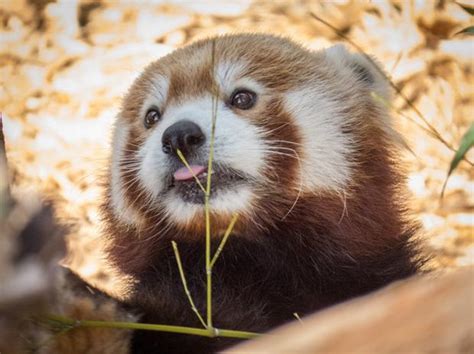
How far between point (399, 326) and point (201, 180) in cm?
142

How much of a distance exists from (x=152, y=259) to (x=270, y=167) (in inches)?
22.9

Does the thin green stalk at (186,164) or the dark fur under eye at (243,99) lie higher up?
the dark fur under eye at (243,99)

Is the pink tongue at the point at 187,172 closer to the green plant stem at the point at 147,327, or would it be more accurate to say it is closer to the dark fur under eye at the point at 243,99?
the dark fur under eye at the point at 243,99

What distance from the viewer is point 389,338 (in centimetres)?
131

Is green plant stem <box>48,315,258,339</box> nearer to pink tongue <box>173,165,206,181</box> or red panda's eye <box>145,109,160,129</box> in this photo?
pink tongue <box>173,165,206,181</box>

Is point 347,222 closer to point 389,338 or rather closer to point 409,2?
point 389,338

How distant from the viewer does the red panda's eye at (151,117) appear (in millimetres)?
3117

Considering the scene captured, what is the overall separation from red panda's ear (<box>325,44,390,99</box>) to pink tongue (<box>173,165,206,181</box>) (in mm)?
959

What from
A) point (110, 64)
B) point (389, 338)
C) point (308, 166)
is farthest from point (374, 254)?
point (110, 64)

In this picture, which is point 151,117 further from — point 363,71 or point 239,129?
point 363,71

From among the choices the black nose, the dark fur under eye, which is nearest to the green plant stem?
the black nose

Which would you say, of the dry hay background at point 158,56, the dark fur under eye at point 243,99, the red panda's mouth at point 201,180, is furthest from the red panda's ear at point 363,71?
the dry hay background at point 158,56

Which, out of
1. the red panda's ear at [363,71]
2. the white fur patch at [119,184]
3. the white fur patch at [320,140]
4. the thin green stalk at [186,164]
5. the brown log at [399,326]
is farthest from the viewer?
the red panda's ear at [363,71]

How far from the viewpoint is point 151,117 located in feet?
10.3
